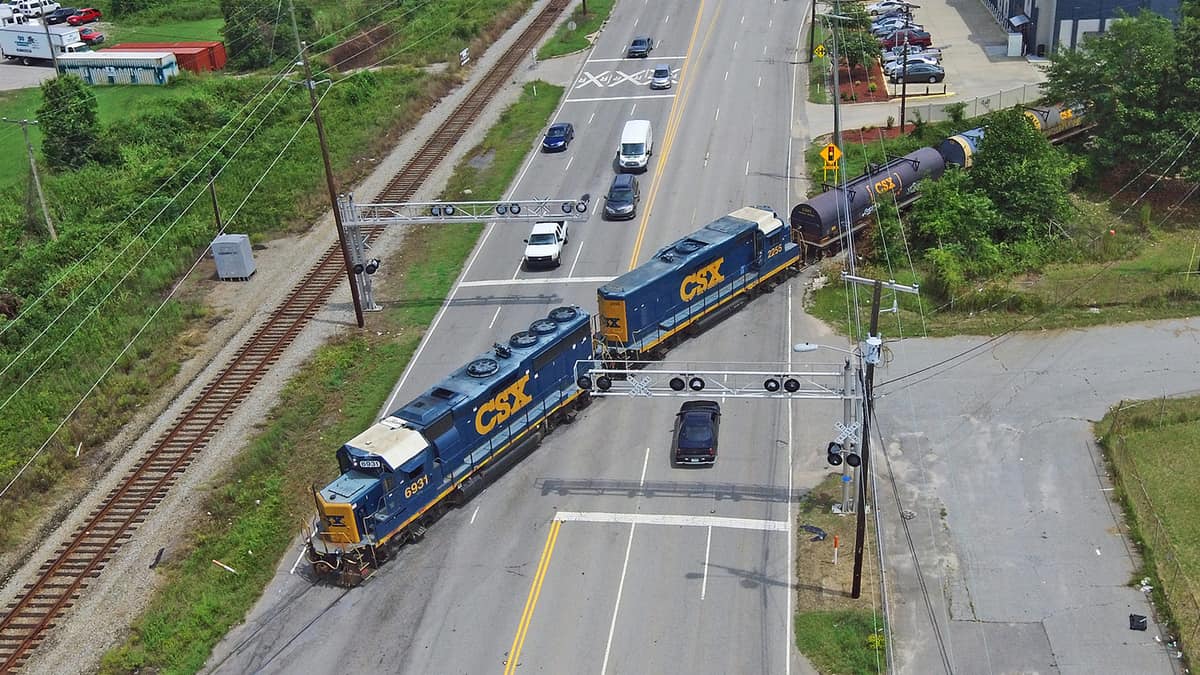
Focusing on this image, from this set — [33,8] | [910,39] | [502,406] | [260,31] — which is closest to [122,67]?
[260,31]

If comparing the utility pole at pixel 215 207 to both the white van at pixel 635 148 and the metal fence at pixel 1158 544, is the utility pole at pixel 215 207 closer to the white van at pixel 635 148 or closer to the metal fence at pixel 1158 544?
the white van at pixel 635 148

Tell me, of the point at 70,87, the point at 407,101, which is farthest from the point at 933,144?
the point at 70,87

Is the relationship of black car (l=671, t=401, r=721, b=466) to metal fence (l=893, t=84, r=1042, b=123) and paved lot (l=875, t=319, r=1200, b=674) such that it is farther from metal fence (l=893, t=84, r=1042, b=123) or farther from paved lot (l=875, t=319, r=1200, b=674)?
metal fence (l=893, t=84, r=1042, b=123)

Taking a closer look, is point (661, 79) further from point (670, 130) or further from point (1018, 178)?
point (1018, 178)

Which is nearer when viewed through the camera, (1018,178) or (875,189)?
(1018,178)

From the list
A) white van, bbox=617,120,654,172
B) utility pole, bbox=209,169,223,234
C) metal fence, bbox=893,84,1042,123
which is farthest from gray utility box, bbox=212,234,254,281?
metal fence, bbox=893,84,1042,123

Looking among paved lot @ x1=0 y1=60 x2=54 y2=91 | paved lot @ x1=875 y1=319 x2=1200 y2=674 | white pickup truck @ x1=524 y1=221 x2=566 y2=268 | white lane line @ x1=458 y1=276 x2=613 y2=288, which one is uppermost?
paved lot @ x1=0 y1=60 x2=54 y2=91

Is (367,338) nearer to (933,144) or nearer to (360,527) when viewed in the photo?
(360,527)
